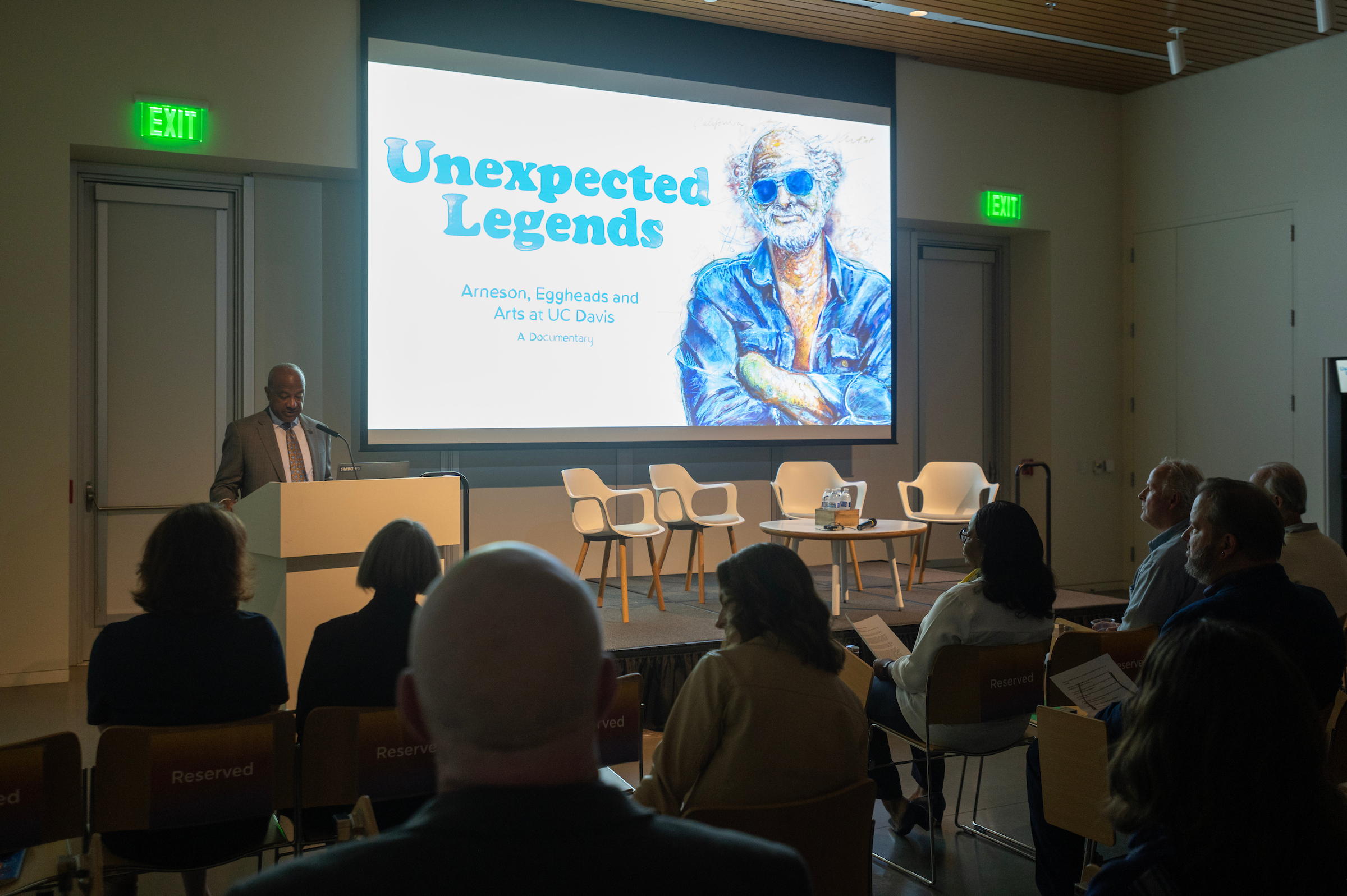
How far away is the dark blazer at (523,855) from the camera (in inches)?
30.4

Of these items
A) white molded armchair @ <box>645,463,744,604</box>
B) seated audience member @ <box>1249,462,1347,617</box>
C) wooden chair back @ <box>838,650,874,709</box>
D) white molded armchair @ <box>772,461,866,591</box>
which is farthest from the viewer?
white molded armchair @ <box>772,461,866,591</box>

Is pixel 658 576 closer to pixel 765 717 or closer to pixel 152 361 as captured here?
pixel 152 361

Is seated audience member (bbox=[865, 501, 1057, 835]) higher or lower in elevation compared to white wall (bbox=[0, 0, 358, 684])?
lower

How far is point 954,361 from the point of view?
8.67 meters

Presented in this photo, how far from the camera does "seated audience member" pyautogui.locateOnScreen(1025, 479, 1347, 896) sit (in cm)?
249

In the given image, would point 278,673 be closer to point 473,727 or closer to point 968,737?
point 473,727

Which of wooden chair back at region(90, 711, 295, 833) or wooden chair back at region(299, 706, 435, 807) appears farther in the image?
wooden chair back at region(299, 706, 435, 807)

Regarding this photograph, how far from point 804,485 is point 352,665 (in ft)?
16.4

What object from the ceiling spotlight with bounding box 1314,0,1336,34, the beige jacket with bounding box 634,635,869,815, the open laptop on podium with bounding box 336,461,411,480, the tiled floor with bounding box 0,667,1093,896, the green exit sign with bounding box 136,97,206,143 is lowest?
the tiled floor with bounding box 0,667,1093,896

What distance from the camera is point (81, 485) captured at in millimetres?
6047

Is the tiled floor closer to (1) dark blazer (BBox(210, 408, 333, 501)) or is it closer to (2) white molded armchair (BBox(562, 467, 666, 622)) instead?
(1) dark blazer (BBox(210, 408, 333, 501))

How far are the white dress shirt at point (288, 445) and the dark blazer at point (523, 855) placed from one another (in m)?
4.23

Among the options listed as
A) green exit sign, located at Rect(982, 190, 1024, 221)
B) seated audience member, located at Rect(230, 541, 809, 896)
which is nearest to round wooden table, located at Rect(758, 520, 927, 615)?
green exit sign, located at Rect(982, 190, 1024, 221)

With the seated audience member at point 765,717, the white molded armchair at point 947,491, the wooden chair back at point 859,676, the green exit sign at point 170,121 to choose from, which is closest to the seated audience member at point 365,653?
the seated audience member at point 765,717
